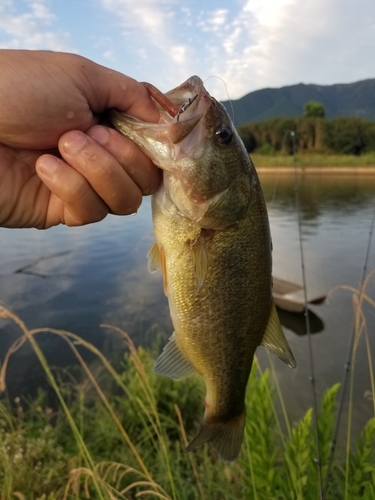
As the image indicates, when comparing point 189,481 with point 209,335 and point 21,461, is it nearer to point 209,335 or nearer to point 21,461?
point 21,461

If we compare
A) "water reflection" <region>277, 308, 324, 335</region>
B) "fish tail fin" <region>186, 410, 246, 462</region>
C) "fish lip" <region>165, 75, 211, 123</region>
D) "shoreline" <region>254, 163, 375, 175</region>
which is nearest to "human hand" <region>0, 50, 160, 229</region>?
"fish lip" <region>165, 75, 211, 123</region>

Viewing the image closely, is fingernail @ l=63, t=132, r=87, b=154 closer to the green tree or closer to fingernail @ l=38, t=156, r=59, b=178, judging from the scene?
fingernail @ l=38, t=156, r=59, b=178

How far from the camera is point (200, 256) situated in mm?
1746

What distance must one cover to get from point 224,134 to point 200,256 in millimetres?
503

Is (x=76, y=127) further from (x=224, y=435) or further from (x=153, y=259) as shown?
(x=224, y=435)

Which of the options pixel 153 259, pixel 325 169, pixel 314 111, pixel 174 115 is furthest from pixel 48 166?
pixel 314 111

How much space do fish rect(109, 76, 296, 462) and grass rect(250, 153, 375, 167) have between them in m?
42.1

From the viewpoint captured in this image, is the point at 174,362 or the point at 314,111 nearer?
the point at 174,362

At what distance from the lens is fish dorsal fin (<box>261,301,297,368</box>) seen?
1891mm

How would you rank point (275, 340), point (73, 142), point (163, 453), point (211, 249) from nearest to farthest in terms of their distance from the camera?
point (73, 142), point (211, 249), point (275, 340), point (163, 453)

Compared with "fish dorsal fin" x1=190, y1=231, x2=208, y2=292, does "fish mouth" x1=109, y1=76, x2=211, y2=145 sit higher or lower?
higher

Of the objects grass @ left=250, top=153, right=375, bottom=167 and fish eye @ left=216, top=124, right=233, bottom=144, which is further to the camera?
grass @ left=250, top=153, right=375, bottom=167

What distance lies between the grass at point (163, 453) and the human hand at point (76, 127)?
120 centimetres

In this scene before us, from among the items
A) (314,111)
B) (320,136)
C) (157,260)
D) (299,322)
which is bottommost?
A: (299,322)
